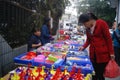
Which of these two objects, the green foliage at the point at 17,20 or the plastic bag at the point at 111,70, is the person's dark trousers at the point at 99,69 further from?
the green foliage at the point at 17,20

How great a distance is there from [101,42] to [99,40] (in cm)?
5

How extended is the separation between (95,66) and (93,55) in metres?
0.23

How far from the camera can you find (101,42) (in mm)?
4703

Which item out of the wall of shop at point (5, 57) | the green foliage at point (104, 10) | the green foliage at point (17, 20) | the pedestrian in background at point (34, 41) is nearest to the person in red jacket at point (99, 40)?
the wall of shop at point (5, 57)

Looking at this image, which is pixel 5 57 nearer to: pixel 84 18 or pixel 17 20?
pixel 17 20

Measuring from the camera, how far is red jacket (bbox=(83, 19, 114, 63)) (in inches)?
181

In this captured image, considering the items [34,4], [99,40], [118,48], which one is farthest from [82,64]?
[34,4]

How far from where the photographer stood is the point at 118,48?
7.87 metres

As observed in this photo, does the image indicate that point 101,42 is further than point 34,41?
No

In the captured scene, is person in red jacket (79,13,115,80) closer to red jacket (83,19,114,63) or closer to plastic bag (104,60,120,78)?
red jacket (83,19,114,63)

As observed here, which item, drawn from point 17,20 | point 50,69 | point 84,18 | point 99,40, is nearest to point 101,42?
point 99,40

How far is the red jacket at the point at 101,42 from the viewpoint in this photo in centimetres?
459

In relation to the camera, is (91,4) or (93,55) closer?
(93,55)

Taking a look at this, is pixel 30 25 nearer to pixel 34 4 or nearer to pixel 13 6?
pixel 34 4
